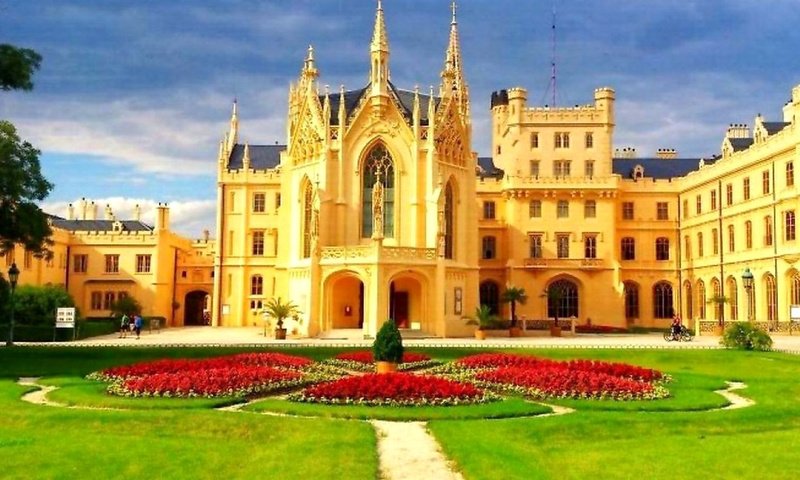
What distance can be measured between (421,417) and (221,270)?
55269 millimetres

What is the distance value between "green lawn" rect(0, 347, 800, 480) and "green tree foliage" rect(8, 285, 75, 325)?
3128 cm

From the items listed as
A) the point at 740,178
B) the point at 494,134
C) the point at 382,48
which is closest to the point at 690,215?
the point at 740,178

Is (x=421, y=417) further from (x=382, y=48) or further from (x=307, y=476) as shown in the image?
(x=382, y=48)

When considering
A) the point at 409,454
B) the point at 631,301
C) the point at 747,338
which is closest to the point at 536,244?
the point at 631,301

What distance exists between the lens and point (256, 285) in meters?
70.6

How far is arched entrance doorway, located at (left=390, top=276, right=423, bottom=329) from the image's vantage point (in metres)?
54.2

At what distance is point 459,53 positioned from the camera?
87688mm

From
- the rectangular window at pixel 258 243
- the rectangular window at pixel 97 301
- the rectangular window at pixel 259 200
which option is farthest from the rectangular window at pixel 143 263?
the rectangular window at pixel 259 200

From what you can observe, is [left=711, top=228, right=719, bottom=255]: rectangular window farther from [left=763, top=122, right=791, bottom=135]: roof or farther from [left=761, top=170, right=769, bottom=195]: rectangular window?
[left=763, top=122, right=791, bottom=135]: roof

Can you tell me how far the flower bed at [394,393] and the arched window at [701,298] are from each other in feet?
167

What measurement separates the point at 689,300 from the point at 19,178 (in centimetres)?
5615

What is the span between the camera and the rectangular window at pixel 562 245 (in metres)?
70.6

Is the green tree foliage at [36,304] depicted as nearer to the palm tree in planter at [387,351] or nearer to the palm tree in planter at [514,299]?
the palm tree in planter at [514,299]

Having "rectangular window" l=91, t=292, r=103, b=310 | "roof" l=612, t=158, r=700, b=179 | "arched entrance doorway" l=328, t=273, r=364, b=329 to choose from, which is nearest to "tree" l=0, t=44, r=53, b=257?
"arched entrance doorway" l=328, t=273, r=364, b=329
